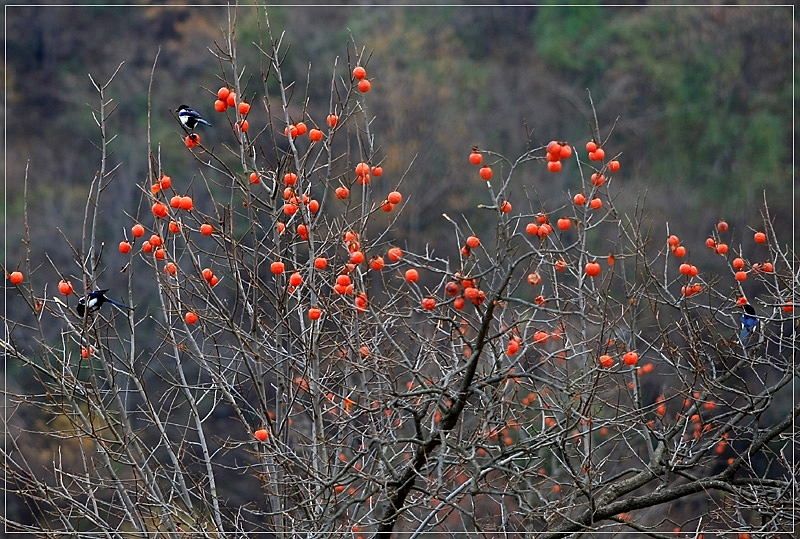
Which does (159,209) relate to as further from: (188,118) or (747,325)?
(747,325)

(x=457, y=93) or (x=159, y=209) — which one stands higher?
(x=159, y=209)

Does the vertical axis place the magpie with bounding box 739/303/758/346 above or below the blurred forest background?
above

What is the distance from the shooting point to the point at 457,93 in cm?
1546

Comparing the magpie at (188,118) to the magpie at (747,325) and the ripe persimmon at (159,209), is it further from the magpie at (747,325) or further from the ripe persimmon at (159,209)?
the magpie at (747,325)

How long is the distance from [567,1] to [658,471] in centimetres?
1399

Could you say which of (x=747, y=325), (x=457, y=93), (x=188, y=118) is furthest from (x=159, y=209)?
(x=457, y=93)

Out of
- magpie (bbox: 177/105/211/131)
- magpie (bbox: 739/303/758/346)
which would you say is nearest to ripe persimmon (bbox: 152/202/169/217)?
magpie (bbox: 177/105/211/131)

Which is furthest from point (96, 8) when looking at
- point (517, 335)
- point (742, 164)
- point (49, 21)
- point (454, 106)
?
point (517, 335)

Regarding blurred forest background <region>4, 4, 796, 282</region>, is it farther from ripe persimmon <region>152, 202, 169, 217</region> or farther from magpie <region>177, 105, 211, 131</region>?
ripe persimmon <region>152, 202, 169, 217</region>

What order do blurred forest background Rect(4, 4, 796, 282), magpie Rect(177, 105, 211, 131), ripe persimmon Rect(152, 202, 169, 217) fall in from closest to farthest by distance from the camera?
ripe persimmon Rect(152, 202, 169, 217) → magpie Rect(177, 105, 211, 131) → blurred forest background Rect(4, 4, 796, 282)

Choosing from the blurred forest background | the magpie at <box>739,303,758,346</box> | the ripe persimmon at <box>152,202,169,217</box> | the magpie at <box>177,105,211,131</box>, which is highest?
the magpie at <box>177,105,211,131</box>

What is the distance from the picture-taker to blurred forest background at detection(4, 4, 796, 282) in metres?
13.5

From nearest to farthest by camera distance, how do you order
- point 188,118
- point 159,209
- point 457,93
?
1. point 159,209
2. point 188,118
3. point 457,93

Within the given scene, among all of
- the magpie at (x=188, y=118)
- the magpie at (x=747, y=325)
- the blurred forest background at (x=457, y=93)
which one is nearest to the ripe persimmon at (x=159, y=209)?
the magpie at (x=188, y=118)
